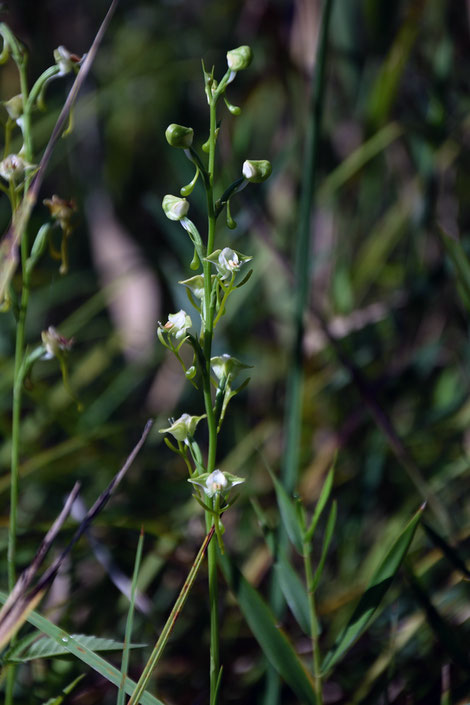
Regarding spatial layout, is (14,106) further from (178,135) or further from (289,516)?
(289,516)

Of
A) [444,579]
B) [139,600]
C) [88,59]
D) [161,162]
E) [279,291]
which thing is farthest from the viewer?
[161,162]

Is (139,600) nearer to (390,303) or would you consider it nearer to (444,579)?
(444,579)

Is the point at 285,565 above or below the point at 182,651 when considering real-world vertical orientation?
above

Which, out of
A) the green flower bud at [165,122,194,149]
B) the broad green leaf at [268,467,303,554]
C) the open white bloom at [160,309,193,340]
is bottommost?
the broad green leaf at [268,467,303,554]

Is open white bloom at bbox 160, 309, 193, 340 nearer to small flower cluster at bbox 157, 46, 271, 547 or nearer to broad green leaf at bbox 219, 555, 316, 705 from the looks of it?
small flower cluster at bbox 157, 46, 271, 547

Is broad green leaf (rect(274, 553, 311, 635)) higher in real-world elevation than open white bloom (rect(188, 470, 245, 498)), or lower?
lower

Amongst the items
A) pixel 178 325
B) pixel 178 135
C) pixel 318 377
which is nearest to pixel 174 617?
pixel 178 325

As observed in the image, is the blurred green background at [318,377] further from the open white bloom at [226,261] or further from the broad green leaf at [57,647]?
the open white bloom at [226,261]

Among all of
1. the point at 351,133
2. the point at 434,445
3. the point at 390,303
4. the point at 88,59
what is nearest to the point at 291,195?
the point at 351,133

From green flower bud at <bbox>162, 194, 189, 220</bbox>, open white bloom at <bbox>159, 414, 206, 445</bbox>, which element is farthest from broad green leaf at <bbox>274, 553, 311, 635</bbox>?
green flower bud at <bbox>162, 194, 189, 220</bbox>
